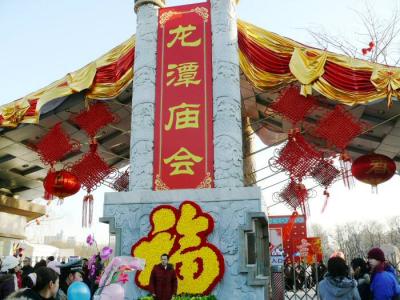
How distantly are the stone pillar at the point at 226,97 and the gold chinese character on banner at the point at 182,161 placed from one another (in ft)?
1.44

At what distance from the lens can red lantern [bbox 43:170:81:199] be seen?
9.82m

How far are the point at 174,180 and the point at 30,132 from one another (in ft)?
15.5

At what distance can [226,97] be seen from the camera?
7809 mm

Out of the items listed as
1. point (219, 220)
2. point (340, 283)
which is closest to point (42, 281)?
point (340, 283)

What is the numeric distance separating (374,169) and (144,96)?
486 cm

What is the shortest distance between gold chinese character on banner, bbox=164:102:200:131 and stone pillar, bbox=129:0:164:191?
0.40 meters

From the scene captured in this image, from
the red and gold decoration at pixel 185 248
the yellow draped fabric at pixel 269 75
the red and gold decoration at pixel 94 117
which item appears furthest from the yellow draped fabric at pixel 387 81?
the red and gold decoration at pixel 94 117

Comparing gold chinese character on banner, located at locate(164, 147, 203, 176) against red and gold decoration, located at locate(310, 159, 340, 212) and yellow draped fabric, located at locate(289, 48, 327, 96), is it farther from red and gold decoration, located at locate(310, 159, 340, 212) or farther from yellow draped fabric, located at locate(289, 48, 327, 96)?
red and gold decoration, located at locate(310, 159, 340, 212)

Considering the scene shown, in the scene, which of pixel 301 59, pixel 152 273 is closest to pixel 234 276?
pixel 152 273

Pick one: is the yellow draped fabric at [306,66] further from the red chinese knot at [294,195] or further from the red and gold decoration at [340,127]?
the red chinese knot at [294,195]

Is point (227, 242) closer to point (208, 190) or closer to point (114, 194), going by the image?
point (208, 190)

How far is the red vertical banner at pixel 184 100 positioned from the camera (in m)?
7.59

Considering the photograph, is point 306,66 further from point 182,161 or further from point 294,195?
point 294,195

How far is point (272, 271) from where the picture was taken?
10.6 metres
